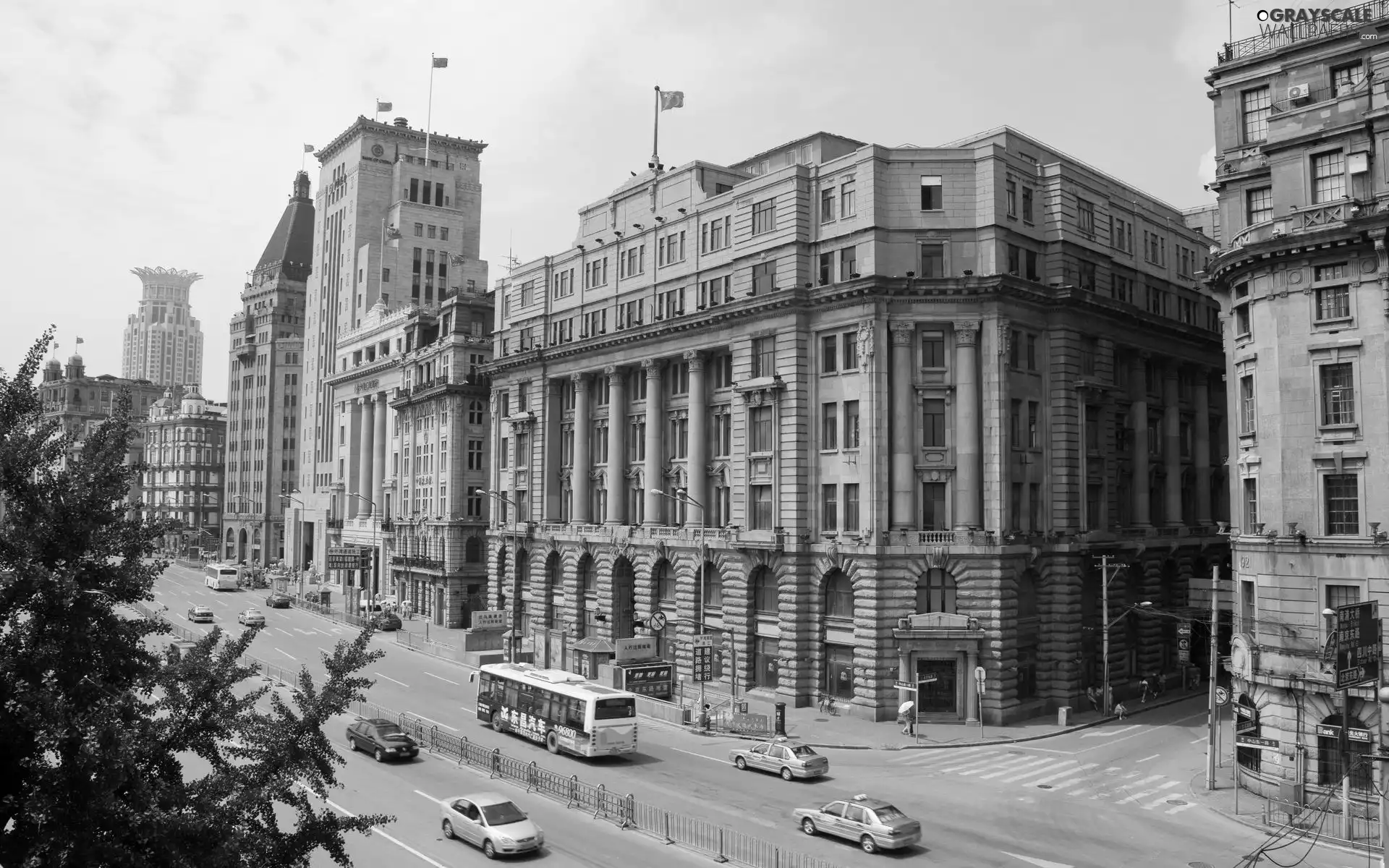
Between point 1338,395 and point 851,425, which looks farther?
point 851,425

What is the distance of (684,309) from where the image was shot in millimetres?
70438

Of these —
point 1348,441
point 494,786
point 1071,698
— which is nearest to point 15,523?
point 494,786

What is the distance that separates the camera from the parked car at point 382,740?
4284 centimetres

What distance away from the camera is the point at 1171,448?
231 feet

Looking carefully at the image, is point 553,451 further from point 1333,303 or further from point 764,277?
point 1333,303

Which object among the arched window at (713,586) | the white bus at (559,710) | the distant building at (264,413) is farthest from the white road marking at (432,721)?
the distant building at (264,413)

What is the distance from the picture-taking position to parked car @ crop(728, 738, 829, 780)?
4125cm

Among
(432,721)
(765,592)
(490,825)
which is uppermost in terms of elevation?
(765,592)

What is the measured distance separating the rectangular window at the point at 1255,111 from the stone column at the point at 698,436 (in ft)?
110

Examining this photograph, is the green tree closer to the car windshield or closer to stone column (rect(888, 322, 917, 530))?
the car windshield

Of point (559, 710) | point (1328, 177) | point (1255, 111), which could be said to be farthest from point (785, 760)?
point (1255, 111)

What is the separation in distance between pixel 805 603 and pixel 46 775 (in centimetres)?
4733

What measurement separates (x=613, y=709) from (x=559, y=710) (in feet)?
9.80

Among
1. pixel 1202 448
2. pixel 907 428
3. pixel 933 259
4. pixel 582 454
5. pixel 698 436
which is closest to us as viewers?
pixel 907 428
